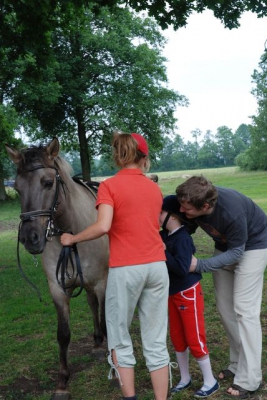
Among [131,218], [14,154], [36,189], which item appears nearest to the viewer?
[131,218]

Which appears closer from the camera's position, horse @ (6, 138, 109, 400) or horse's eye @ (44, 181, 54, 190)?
horse @ (6, 138, 109, 400)

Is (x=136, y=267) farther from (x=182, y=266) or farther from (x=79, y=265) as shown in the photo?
(x=79, y=265)

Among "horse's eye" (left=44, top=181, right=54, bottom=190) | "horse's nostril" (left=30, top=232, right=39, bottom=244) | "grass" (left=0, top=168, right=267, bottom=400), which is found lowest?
"grass" (left=0, top=168, right=267, bottom=400)

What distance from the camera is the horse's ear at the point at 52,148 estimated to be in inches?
156

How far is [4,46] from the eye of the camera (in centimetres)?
888

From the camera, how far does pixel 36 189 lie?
3.79 meters

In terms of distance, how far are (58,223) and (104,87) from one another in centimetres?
2548

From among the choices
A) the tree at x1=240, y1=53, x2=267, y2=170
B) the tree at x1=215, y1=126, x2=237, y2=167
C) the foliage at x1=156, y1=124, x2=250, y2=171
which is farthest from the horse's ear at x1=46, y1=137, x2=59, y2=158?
the tree at x1=215, y1=126, x2=237, y2=167

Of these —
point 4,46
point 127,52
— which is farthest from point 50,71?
point 4,46

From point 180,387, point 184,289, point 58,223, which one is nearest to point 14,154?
point 58,223

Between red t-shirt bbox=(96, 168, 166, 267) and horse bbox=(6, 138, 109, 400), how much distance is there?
2.27 feet

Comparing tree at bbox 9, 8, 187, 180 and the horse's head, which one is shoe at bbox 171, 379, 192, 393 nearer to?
the horse's head

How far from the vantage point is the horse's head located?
3.63 m

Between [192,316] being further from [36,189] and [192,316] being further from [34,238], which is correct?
[36,189]
